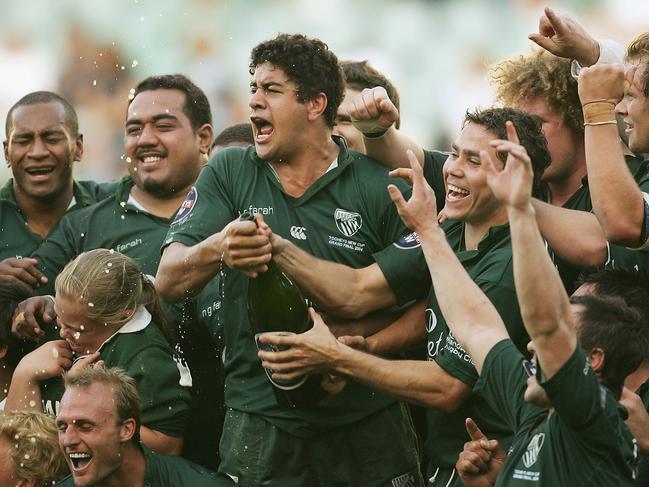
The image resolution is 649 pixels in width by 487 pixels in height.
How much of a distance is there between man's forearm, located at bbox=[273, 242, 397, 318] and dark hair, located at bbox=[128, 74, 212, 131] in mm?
1760

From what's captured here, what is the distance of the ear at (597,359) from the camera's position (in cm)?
402

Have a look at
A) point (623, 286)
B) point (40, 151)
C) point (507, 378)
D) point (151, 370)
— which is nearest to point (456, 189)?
point (623, 286)

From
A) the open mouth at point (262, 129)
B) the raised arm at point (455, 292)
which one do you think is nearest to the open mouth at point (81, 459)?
the open mouth at point (262, 129)

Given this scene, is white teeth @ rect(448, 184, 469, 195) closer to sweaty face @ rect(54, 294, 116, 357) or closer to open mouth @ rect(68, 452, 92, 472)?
sweaty face @ rect(54, 294, 116, 357)

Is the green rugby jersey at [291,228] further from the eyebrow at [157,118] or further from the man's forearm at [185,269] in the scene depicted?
the eyebrow at [157,118]

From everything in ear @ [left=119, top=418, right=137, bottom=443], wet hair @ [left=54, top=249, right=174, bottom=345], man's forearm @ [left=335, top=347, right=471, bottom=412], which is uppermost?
wet hair @ [left=54, top=249, right=174, bottom=345]

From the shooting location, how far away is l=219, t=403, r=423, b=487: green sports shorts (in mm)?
5152

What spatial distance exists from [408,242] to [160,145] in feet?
5.48

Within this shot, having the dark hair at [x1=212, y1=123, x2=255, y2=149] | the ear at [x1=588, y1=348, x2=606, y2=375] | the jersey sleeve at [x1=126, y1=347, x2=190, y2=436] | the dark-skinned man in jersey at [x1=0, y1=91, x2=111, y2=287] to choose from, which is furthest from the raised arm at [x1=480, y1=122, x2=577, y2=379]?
the dark-skinned man in jersey at [x1=0, y1=91, x2=111, y2=287]

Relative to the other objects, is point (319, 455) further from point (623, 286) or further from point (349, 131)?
point (349, 131)

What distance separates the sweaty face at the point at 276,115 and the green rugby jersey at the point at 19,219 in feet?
4.93

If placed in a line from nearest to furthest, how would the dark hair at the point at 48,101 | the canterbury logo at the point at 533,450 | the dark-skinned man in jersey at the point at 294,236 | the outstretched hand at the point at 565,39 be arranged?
the canterbury logo at the point at 533,450
the outstretched hand at the point at 565,39
the dark-skinned man in jersey at the point at 294,236
the dark hair at the point at 48,101

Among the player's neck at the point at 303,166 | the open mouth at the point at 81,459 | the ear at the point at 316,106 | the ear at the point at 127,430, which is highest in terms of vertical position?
the ear at the point at 316,106

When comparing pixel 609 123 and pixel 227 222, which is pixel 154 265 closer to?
pixel 227 222
